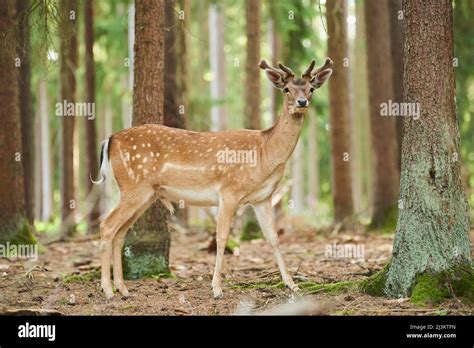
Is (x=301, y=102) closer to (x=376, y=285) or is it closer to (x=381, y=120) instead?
(x=376, y=285)

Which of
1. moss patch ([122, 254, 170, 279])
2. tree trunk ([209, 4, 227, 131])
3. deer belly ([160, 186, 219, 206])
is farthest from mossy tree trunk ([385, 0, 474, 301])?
tree trunk ([209, 4, 227, 131])

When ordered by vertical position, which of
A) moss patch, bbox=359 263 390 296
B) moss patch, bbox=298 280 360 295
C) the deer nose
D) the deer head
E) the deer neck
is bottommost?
moss patch, bbox=298 280 360 295

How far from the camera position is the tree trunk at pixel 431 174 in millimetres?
7867

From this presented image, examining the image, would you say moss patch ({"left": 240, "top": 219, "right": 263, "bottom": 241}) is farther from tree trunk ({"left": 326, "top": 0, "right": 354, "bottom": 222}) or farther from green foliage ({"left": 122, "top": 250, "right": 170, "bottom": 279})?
green foliage ({"left": 122, "top": 250, "right": 170, "bottom": 279})

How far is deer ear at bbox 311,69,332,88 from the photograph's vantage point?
913 centimetres

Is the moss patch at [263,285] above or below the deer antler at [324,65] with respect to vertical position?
below

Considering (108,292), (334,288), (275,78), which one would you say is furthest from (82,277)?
(275,78)

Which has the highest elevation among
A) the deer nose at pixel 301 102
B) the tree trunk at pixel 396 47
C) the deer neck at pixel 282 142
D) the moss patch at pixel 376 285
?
the tree trunk at pixel 396 47

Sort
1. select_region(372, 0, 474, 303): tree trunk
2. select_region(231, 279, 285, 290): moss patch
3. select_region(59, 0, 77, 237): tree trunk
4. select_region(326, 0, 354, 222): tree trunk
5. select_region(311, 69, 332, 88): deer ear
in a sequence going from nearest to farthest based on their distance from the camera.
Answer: select_region(372, 0, 474, 303): tree trunk
select_region(311, 69, 332, 88): deer ear
select_region(231, 279, 285, 290): moss patch
select_region(326, 0, 354, 222): tree trunk
select_region(59, 0, 77, 237): tree trunk

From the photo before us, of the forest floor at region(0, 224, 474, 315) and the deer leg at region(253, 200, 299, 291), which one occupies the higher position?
the deer leg at region(253, 200, 299, 291)

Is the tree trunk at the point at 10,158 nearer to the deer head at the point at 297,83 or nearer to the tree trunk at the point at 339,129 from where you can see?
the deer head at the point at 297,83

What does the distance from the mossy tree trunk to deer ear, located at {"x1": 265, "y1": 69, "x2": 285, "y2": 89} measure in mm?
1666

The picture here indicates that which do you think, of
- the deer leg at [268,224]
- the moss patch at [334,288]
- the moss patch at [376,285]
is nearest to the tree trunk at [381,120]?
the deer leg at [268,224]

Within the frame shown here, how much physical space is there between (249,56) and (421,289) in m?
9.30
